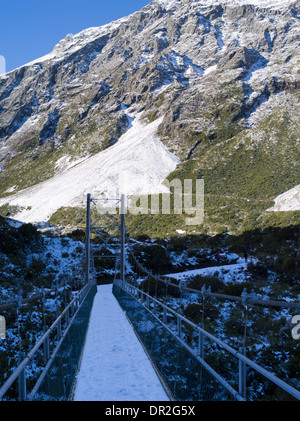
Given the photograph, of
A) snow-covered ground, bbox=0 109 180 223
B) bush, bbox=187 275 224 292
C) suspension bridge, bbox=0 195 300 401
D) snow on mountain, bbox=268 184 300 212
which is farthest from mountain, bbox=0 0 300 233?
suspension bridge, bbox=0 195 300 401

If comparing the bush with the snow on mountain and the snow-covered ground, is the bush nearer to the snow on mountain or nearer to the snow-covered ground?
the snow on mountain

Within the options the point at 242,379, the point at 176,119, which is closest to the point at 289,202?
the point at 242,379

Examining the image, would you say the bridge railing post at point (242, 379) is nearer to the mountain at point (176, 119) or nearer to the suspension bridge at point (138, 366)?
the suspension bridge at point (138, 366)

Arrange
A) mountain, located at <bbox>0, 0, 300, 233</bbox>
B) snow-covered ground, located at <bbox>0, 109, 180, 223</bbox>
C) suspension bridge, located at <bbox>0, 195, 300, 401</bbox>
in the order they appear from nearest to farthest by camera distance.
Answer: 1. suspension bridge, located at <bbox>0, 195, 300, 401</bbox>
2. mountain, located at <bbox>0, 0, 300, 233</bbox>
3. snow-covered ground, located at <bbox>0, 109, 180, 223</bbox>

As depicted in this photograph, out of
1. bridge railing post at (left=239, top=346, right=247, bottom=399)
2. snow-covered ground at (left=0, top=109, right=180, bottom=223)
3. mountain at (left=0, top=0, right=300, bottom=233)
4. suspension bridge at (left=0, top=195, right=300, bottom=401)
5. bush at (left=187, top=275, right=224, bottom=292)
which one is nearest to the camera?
bridge railing post at (left=239, top=346, right=247, bottom=399)

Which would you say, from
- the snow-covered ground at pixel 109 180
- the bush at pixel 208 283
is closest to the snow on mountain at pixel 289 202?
the bush at pixel 208 283

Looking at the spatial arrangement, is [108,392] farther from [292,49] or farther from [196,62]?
[196,62]
